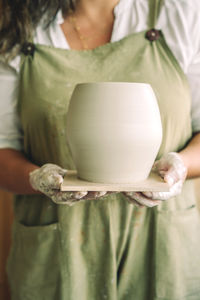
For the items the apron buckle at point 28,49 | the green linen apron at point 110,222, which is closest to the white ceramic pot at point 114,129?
the green linen apron at point 110,222

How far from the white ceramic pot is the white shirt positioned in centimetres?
30

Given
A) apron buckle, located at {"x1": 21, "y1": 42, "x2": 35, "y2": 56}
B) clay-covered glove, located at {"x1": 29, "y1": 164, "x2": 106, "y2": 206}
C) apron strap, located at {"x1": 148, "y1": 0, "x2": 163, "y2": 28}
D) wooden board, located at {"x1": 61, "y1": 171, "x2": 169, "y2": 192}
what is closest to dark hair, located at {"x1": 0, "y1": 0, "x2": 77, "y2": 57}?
apron buckle, located at {"x1": 21, "y1": 42, "x2": 35, "y2": 56}

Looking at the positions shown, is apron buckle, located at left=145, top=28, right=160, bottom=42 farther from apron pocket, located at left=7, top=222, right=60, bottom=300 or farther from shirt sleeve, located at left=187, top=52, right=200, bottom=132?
apron pocket, located at left=7, top=222, right=60, bottom=300

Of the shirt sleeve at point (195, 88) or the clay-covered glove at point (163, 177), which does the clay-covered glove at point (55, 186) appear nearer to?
the clay-covered glove at point (163, 177)

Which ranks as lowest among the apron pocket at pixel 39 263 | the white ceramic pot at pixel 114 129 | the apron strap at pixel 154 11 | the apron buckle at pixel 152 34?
the apron pocket at pixel 39 263

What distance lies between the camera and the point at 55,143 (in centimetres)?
90

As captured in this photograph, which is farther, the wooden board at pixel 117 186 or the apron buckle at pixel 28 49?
the apron buckle at pixel 28 49

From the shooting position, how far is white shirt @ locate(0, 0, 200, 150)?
0.88 meters

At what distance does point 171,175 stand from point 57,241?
37 centimetres

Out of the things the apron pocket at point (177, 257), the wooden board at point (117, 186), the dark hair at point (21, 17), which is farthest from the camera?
the dark hair at point (21, 17)

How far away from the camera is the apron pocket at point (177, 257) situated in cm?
84

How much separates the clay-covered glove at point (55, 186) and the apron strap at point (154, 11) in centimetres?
47

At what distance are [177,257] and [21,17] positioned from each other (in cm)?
76

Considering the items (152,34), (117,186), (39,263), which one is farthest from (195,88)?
(39,263)
